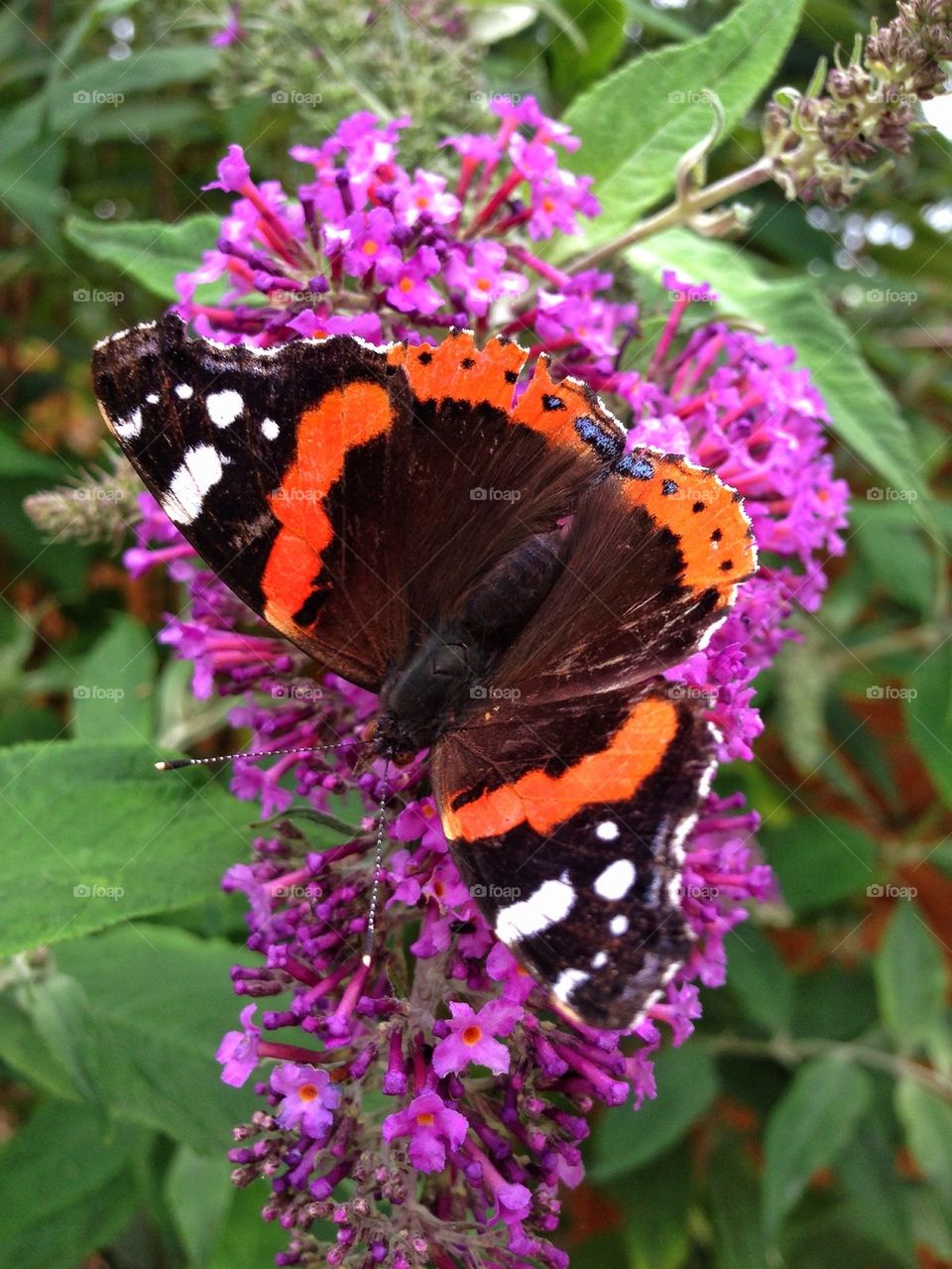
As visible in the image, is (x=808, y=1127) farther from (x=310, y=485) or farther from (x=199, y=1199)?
(x=310, y=485)

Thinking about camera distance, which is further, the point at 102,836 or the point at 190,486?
the point at 102,836

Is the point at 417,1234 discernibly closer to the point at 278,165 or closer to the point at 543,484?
the point at 543,484

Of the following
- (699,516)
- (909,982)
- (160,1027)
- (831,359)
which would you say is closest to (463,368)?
(699,516)

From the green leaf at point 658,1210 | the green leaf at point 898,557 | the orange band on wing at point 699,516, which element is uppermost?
the orange band on wing at point 699,516

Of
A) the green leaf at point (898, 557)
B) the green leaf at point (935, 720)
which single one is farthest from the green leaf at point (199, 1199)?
the green leaf at point (898, 557)

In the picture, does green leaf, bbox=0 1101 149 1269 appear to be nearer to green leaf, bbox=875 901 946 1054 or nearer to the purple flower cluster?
the purple flower cluster

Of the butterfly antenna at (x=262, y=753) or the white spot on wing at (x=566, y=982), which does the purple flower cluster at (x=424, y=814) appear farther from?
the white spot on wing at (x=566, y=982)
